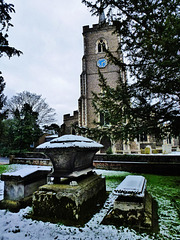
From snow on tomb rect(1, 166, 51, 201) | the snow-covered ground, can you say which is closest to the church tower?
snow on tomb rect(1, 166, 51, 201)

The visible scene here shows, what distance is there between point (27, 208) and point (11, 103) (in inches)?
947

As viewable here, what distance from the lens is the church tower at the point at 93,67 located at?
2370 cm

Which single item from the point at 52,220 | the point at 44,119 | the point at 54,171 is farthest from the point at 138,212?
the point at 44,119

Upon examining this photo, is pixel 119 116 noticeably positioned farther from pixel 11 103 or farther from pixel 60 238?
pixel 11 103

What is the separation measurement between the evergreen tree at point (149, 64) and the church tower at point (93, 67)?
16658mm

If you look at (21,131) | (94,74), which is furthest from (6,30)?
(94,74)

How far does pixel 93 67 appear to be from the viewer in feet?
82.2

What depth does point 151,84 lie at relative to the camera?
18.3ft

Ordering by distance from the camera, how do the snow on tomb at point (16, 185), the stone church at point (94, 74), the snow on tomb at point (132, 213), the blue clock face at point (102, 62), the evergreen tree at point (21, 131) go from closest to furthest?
the snow on tomb at point (132, 213) < the snow on tomb at point (16, 185) < the evergreen tree at point (21, 131) < the stone church at point (94, 74) < the blue clock face at point (102, 62)

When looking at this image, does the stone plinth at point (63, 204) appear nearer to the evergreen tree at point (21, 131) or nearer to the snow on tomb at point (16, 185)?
the snow on tomb at point (16, 185)

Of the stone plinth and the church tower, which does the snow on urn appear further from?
the church tower

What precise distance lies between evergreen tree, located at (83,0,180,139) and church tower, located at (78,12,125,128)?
16.7 metres

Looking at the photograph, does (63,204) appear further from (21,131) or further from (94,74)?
(94,74)

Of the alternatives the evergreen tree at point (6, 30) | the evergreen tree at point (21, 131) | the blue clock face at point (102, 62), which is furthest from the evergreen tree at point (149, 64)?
the blue clock face at point (102, 62)
